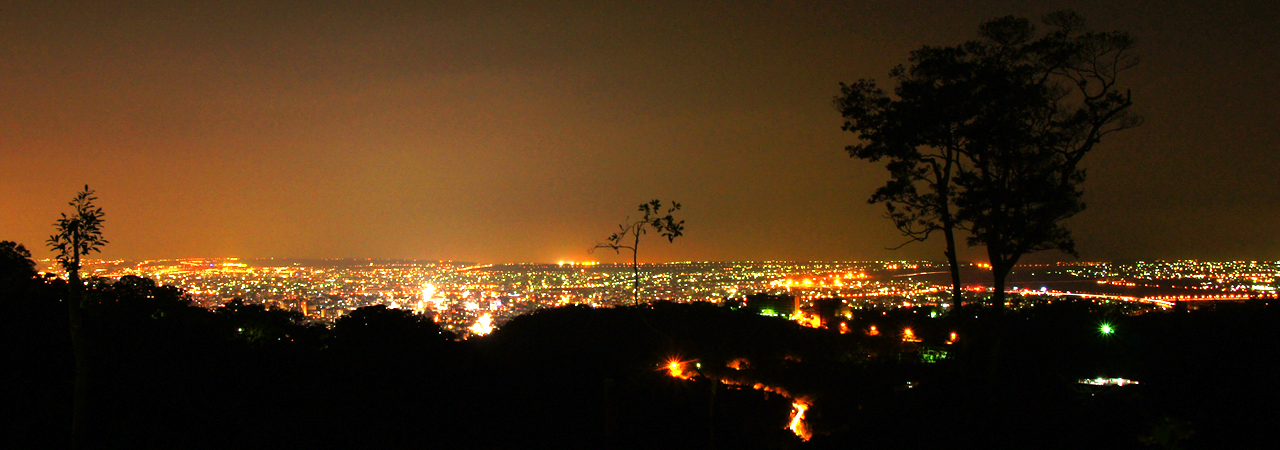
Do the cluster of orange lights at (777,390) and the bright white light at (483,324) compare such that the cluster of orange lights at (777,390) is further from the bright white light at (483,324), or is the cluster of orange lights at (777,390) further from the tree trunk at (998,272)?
the bright white light at (483,324)

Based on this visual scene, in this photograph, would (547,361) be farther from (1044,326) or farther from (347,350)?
(1044,326)

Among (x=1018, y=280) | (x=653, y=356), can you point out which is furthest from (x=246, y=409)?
(x=1018, y=280)

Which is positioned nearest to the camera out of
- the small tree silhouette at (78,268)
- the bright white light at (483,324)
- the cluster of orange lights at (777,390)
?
the small tree silhouette at (78,268)

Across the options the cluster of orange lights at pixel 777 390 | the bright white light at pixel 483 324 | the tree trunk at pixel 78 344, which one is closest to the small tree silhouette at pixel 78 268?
the tree trunk at pixel 78 344

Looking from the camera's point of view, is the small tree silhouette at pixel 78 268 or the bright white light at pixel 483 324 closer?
the small tree silhouette at pixel 78 268

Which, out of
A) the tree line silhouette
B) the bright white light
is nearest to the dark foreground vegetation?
the tree line silhouette

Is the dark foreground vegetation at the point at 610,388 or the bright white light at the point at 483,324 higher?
the dark foreground vegetation at the point at 610,388

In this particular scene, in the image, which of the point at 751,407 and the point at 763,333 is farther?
the point at 763,333

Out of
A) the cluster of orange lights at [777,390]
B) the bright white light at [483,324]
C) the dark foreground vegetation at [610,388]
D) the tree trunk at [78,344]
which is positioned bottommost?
the bright white light at [483,324]

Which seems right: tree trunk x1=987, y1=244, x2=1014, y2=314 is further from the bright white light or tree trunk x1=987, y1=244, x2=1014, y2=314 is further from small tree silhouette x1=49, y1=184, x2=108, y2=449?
the bright white light
